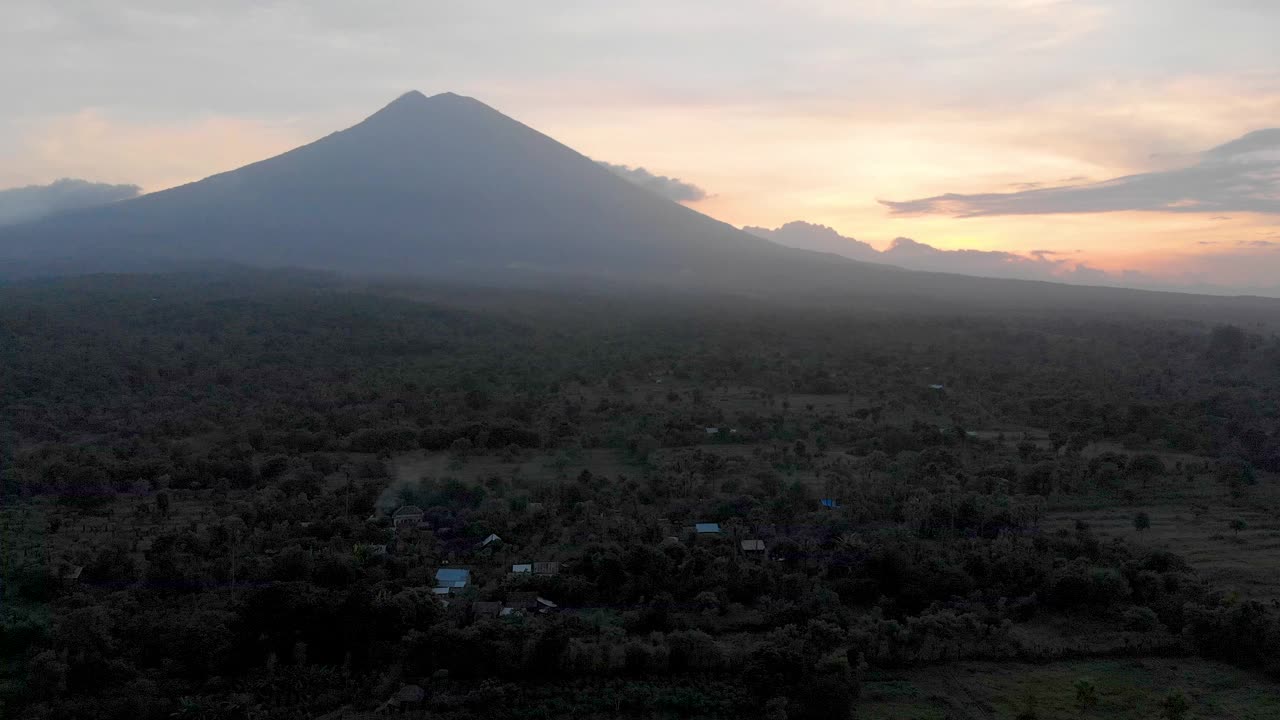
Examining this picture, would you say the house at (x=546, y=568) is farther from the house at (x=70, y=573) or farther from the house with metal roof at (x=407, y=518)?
the house at (x=70, y=573)

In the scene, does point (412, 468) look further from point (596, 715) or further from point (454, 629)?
point (596, 715)

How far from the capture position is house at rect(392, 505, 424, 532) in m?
13.5

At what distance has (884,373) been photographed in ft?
97.9

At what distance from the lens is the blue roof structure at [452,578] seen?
37.4ft

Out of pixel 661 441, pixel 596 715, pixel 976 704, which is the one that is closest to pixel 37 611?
pixel 596 715

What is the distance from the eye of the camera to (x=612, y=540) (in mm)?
12859

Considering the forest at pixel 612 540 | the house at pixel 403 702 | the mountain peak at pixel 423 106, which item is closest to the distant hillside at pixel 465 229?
the mountain peak at pixel 423 106

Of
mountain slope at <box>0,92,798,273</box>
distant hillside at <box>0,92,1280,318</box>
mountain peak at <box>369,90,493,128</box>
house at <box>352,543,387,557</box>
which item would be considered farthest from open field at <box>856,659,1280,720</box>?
mountain peak at <box>369,90,493,128</box>

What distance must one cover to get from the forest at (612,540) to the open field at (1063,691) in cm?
5

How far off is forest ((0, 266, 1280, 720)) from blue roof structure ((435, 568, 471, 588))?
0.14 feet

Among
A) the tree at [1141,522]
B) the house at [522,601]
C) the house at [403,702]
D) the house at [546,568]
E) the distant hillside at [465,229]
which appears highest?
the distant hillside at [465,229]

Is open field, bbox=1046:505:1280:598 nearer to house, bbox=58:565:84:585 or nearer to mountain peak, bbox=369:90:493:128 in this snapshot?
house, bbox=58:565:84:585

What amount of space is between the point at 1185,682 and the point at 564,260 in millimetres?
65896

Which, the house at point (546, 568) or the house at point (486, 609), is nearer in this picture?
the house at point (486, 609)
